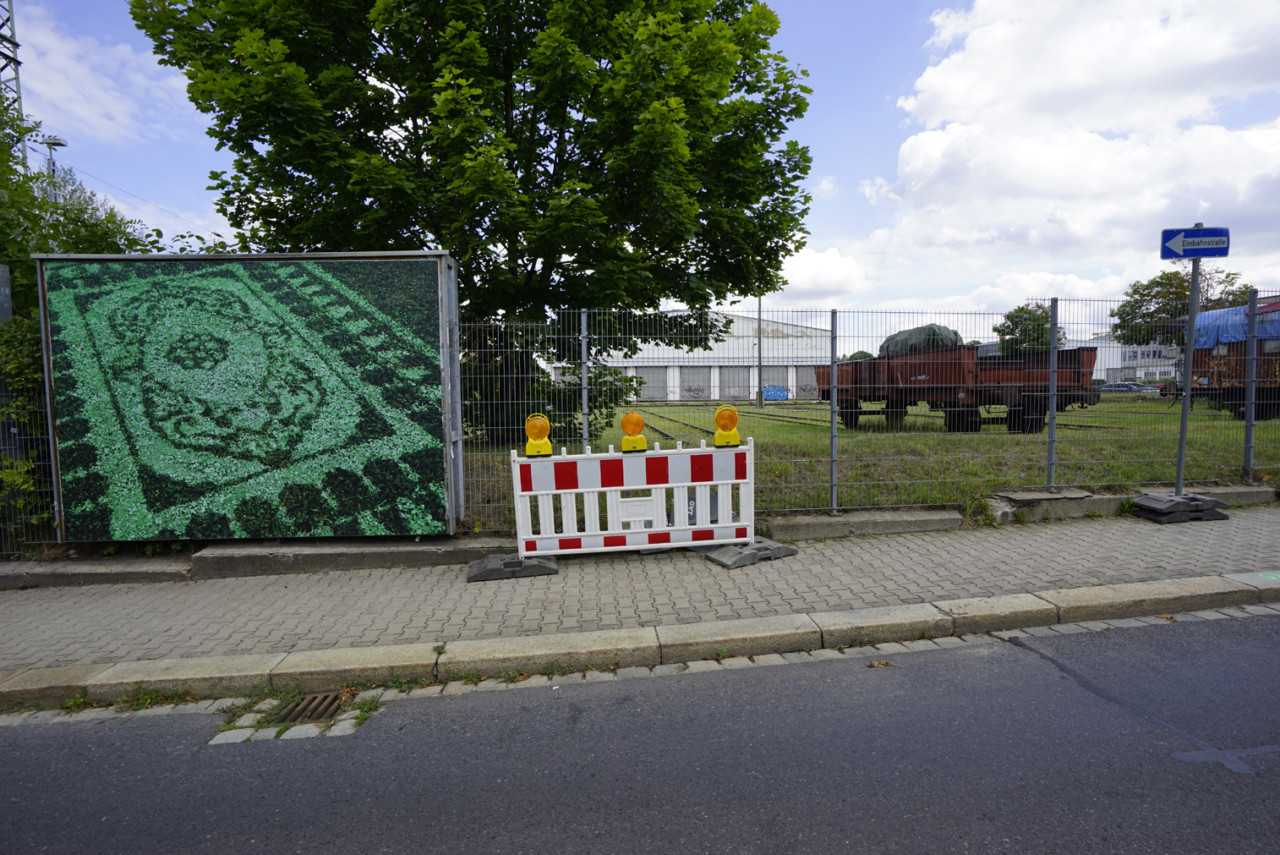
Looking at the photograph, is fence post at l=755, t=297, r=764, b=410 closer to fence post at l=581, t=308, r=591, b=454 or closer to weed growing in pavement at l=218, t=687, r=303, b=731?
fence post at l=581, t=308, r=591, b=454

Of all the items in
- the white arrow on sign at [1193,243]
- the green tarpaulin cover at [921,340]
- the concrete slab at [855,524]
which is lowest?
the concrete slab at [855,524]

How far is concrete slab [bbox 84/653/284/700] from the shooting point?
3727mm

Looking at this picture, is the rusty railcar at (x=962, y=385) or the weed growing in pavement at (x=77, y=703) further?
the rusty railcar at (x=962, y=385)

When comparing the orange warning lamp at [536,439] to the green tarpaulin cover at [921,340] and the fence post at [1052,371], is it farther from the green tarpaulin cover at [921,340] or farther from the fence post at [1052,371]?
the fence post at [1052,371]

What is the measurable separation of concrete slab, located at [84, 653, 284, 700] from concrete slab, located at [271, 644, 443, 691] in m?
0.11

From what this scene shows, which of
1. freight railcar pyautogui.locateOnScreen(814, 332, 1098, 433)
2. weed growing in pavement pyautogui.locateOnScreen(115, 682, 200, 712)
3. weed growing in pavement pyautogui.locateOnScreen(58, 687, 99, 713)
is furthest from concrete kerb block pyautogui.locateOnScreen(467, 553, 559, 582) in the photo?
freight railcar pyautogui.locateOnScreen(814, 332, 1098, 433)

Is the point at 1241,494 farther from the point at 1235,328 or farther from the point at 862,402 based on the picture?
the point at 862,402

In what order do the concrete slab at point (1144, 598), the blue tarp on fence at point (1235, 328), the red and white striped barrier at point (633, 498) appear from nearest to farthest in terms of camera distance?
1. the concrete slab at point (1144, 598)
2. the red and white striped barrier at point (633, 498)
3. the blue tarp on fence at point (1235, 328)

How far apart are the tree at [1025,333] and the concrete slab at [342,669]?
6662mm

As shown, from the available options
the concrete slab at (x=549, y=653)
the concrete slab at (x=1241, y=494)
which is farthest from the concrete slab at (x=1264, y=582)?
the concrete slab at (x=549, y=653)

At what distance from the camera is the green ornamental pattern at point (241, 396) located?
19.2ft

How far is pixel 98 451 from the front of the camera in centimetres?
586

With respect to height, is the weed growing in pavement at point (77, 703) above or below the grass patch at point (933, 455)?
below

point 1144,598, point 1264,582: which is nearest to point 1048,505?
point 1264,582
